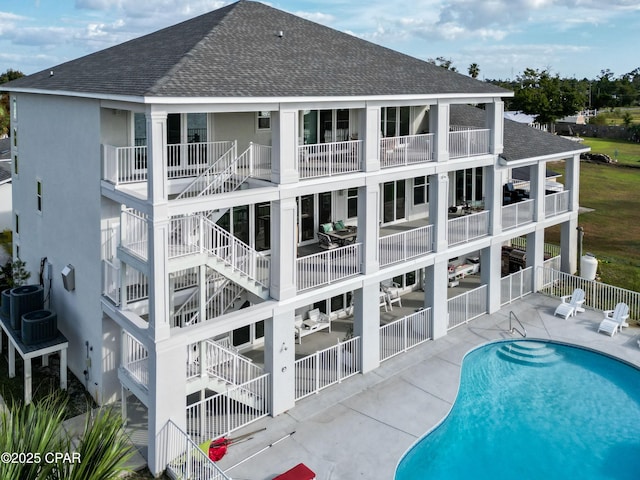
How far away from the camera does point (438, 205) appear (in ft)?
65.6

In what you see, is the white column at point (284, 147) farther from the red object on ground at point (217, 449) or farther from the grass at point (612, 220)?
the grass at point (612, 220)

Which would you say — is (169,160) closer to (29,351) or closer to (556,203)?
(29,351)

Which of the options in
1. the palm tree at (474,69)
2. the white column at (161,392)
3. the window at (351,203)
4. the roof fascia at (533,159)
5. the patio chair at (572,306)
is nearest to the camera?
the white column at (161,392)

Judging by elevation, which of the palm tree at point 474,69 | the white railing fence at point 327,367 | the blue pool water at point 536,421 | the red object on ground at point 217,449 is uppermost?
the palm tree at point 474,69

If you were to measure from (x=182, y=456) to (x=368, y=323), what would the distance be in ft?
23.3

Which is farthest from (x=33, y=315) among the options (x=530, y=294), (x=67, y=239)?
(x=530, y=294)

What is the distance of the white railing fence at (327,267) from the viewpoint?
16.7 metres

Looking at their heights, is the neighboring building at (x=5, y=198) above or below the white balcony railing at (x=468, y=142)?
below

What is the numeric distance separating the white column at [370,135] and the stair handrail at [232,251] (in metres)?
4.42

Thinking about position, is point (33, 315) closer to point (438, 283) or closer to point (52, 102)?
point (52, 102)

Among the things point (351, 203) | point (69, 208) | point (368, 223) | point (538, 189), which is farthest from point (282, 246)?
point (538, 189)

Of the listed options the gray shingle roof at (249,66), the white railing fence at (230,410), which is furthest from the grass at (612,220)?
the white railing fence at (230,410)

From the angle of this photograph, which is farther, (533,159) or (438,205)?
(533,159)

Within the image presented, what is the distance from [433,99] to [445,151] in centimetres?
196
